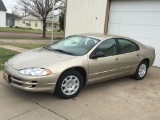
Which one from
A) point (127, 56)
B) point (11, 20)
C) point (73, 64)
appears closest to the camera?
point (73, 64)

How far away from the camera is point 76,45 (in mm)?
5656

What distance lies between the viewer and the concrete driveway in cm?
409

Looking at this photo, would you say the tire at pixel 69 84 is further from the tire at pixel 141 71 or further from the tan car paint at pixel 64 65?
the tire at pixel 141 71

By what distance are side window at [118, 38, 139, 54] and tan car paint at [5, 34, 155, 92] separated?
127mm

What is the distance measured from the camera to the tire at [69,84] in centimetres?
466

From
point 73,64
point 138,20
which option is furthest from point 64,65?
point 138,20

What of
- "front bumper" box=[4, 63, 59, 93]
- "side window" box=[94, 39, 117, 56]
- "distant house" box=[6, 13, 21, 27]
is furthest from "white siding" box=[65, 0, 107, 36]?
"distant house" box=[6, 13, 21, 27]

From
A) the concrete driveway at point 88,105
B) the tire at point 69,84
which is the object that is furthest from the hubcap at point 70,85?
the concrete driveway at point 88,105

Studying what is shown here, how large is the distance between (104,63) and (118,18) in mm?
5257

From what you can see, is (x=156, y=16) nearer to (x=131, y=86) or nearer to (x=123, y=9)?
(x=123, y=9)

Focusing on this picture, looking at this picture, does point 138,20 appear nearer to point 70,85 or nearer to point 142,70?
point 142,70

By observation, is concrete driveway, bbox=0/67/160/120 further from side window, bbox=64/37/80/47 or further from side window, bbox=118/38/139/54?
side window, bbox=64/37/80/47

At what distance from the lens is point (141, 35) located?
9.43 meters

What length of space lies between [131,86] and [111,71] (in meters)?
0.89
